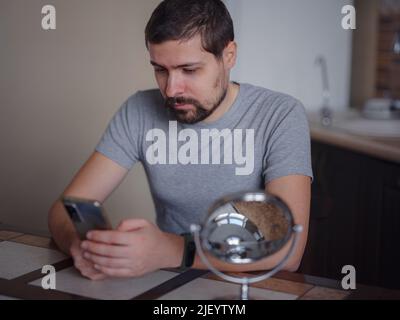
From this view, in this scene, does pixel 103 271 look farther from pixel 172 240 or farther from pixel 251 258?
pixel 251 258

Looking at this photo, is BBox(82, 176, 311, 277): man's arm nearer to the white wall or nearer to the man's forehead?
the man's forehead

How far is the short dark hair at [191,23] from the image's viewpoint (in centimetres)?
147

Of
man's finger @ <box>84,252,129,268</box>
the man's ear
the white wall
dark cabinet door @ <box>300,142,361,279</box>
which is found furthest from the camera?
the white wall

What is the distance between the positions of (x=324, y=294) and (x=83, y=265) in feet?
1.53

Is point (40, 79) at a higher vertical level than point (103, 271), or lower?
higher

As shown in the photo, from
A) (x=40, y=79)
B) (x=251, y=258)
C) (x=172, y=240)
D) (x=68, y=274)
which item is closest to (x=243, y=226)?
(x=251, y=258)

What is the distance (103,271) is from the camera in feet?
3.85

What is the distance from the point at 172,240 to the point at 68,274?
218 mm

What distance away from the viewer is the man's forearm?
1374 mm

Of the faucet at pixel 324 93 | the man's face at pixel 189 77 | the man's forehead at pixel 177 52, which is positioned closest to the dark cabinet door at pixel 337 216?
the faucet at pixel 324 93

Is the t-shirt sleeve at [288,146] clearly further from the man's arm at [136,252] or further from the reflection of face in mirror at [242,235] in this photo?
the reflection of face in mirror at [242,235]

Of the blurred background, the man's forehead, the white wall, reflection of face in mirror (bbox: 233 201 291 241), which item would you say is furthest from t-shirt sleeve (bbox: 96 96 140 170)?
the white wall

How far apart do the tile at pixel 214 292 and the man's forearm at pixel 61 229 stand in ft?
1.05

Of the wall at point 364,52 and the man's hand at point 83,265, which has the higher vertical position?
the wall at point 364,52
